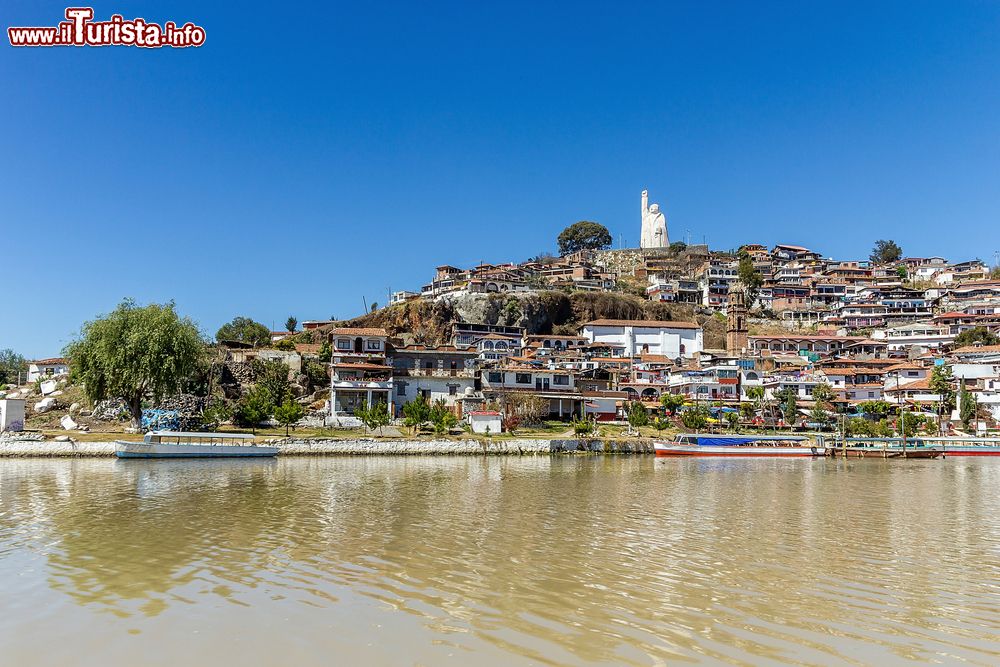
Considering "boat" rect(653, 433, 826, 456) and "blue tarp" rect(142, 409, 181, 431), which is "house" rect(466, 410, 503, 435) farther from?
"blue tarp" rect(142, 409, 181, 431)

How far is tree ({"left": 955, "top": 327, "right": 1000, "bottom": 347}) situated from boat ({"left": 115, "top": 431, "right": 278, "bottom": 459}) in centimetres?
9537

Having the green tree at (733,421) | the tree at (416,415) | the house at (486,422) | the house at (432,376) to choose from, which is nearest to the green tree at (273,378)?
the house at (432,376)

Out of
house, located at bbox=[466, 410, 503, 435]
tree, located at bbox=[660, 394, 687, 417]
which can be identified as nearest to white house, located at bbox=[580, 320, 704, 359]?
tree, located at bbox=[660, 394, 687, 417]

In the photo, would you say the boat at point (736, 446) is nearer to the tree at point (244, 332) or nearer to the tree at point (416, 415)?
the tree at point (416, 415)

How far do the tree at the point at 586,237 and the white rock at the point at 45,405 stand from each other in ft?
Answer: 394

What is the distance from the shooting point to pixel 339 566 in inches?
566

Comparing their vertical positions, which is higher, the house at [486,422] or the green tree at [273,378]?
the green tree at [273,378]

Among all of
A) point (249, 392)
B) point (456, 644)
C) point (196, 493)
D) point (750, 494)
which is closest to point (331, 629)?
point (456, 644)

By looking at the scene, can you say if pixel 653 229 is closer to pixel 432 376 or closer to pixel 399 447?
pixel 432 376

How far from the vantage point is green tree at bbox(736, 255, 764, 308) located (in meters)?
129

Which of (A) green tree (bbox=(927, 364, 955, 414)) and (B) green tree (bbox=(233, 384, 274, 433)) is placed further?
(A) green tree (bbox=(927, 364, 955, 414))

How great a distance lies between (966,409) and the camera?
71.9 metres

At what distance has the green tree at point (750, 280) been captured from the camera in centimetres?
12938

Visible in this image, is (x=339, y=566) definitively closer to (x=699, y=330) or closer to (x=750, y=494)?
(x=750, y=494)
